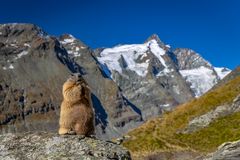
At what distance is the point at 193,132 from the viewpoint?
5088 cm

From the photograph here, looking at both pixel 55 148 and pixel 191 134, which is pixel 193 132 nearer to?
pixel 191 134

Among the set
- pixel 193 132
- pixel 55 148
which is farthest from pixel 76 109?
pixel 193 132

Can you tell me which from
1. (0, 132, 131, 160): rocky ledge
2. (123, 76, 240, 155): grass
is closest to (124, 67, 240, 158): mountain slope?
(123, 76, 240, 155): grass

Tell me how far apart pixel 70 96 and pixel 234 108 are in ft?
137

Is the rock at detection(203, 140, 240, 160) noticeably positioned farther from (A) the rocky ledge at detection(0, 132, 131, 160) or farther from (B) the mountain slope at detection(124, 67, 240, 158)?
(B) the mountain slope at detection(124, 67, 240, 158)

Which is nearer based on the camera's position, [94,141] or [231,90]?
[94,141]

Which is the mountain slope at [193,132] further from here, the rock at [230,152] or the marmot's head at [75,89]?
the marmot's head at [75,89]

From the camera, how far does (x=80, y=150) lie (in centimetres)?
1043

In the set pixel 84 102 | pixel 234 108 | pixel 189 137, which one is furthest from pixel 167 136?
pixel 84 102

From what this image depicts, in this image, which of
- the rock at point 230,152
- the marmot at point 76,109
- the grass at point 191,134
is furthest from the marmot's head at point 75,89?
the grass at point 191,134

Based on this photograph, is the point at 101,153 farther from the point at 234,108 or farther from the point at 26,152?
the point at 234,108

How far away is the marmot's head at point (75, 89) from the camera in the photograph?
42.5ft

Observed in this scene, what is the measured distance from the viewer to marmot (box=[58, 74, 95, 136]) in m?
12.4

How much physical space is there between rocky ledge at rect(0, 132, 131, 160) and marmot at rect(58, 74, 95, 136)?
4.00ft
